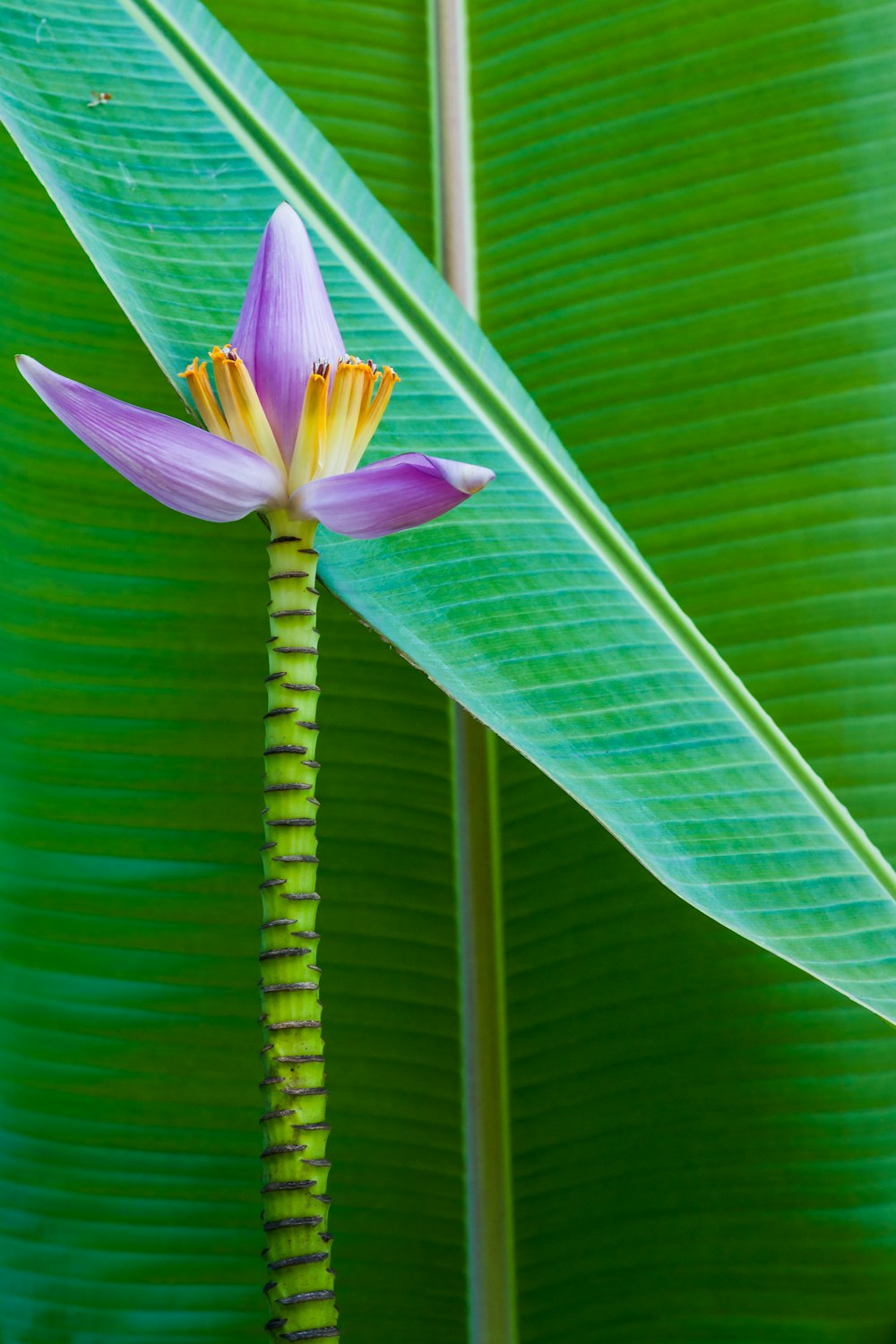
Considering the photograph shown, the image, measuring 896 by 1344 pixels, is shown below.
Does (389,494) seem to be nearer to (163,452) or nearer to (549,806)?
(163,452)

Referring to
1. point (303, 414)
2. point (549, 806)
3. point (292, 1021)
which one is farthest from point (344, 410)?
point (549, 806)

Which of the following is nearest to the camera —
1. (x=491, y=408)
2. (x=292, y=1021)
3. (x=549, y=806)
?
(x=292, y=1021)

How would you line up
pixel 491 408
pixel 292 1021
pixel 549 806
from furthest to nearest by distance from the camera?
pixel 549 806 → pixel 491 408 → pixel 292 1021

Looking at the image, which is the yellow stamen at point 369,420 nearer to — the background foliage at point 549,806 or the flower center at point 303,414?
the flower center at point 303,414

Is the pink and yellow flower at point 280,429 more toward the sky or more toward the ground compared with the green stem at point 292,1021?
more toward the sky

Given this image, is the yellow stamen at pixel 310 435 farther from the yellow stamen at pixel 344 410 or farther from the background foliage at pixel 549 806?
the background foliage at pixel 549 806

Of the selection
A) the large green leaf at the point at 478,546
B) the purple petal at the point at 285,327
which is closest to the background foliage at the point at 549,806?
the large green leaf at the point at 478,546

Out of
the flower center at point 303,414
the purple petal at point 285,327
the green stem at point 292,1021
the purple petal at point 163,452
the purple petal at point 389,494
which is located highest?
the purple petal at point 285,327

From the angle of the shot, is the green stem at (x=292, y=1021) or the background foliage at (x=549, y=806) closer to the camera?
the green stem at (x=292, y=1021)
